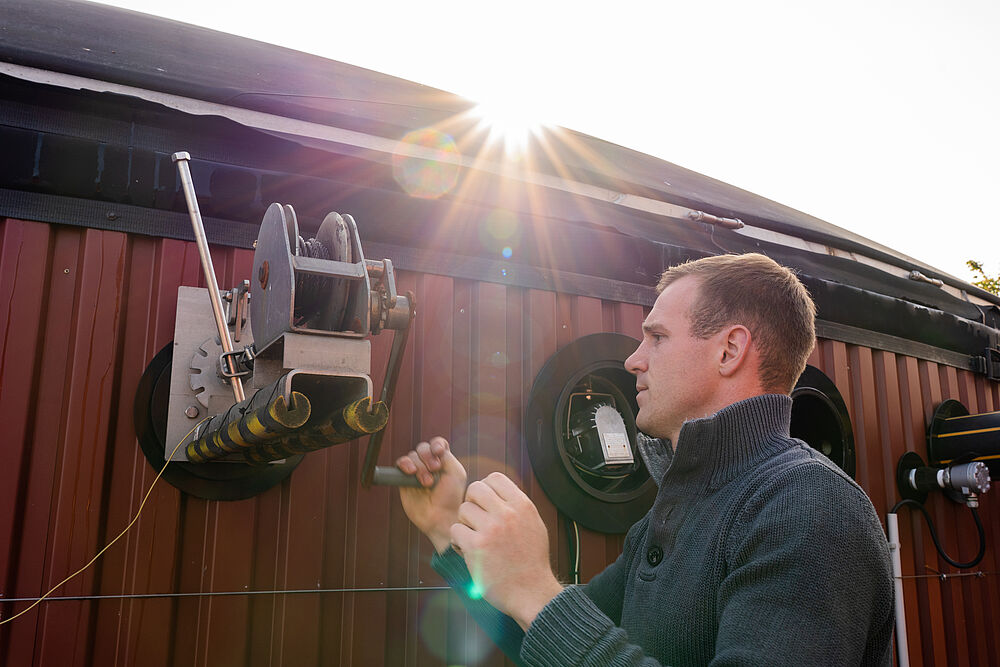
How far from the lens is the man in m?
1.19

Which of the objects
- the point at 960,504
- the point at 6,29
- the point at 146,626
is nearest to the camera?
the point at 146,626

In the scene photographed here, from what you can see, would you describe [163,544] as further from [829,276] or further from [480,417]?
[829,276]

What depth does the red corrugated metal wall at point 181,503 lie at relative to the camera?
2.48 metres

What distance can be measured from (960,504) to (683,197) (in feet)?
9.93

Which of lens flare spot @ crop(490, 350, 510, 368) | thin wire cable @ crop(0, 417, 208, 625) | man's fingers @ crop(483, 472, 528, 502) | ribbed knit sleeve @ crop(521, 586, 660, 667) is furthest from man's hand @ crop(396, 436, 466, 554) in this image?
lens flare spot @ crop(490, 350, 510, 368)

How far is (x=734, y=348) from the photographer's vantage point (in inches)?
66.1

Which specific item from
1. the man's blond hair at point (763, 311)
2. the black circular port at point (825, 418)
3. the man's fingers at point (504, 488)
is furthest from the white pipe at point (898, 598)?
the man's fingers at point (504, 488)

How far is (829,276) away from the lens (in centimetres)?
484

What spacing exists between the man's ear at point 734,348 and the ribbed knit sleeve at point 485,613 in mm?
739

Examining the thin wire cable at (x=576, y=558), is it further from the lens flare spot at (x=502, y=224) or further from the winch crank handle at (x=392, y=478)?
the winch crank handle at (x=392, y=478)

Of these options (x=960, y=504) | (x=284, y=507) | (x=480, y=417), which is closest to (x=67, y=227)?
(x=284, y=507)

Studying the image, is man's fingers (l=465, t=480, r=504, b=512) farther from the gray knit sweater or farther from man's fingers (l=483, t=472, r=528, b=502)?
the gray knit sweater

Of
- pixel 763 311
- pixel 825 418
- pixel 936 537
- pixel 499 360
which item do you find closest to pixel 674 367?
pixel 763 311

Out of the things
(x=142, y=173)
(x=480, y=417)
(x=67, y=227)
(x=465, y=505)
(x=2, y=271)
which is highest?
(x=142, y=173)
